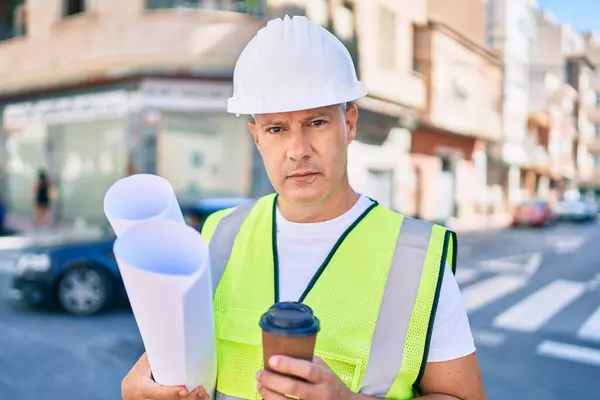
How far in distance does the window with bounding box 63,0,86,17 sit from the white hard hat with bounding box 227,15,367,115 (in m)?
14.9

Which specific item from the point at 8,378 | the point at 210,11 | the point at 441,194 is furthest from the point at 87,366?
the point at 441,194

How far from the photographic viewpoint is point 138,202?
3.88ft

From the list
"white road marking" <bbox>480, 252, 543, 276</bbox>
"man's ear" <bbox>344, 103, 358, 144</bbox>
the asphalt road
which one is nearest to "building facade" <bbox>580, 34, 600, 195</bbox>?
"white road marking" <bbox>480, 252, 543, 276</bbox>

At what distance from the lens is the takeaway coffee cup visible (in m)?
0.94

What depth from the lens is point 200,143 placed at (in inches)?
538

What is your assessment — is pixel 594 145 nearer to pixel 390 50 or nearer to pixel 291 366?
pixel 390 50

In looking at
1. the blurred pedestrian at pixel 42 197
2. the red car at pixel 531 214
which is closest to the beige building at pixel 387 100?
the red car at pixel 531 214

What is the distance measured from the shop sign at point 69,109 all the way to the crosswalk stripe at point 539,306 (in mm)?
9964

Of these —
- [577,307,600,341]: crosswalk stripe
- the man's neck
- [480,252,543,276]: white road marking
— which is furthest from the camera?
[480,252,543,276]: white road marking

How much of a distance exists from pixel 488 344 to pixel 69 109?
13.2 metres

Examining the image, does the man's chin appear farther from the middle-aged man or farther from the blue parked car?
the blue parked car

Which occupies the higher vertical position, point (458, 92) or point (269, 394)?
point (458, 92)

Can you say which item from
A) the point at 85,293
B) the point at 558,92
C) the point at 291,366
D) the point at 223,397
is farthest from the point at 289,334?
the point at 558,92

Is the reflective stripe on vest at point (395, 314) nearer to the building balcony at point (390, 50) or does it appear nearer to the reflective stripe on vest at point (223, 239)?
the reflective stripe on vest at point (223, 239)
